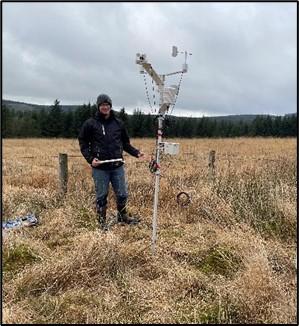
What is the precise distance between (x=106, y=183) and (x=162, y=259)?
5.14 ft

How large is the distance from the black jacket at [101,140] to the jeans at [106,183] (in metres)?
0.08

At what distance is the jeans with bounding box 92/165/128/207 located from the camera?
5719 millimetres

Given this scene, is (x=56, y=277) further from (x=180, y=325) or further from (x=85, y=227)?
(x=85, y=227)

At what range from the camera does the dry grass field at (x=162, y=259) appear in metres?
3.54

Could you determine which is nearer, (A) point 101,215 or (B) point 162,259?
(B) point 162,259

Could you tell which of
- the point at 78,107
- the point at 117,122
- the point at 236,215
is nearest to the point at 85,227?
the point at 117,122

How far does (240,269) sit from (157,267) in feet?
2.59

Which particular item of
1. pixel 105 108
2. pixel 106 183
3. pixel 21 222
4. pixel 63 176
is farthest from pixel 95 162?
pixel 63 176

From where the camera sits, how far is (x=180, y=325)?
3389mm

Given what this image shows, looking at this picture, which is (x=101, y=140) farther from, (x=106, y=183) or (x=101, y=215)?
(x=101, y=215)

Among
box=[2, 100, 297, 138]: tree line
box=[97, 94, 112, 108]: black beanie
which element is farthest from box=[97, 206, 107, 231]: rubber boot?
box=[2, 100, 297, 138]: tree line

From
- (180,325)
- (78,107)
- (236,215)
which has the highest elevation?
(78,107)

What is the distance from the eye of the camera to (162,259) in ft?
14.9

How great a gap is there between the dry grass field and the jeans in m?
0.32
